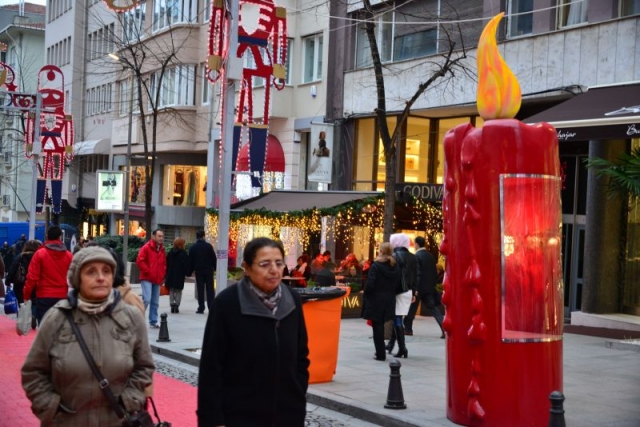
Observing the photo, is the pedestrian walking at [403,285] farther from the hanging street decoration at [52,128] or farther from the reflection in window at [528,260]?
the hanging street decoration at [52,128]

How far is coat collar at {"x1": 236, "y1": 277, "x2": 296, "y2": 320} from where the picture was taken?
519cm

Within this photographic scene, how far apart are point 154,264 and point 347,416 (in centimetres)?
870

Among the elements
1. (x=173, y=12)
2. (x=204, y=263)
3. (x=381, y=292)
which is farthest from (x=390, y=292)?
(x=173, y=12)

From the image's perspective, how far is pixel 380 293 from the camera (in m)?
13.9

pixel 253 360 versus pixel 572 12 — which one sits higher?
pixel 572 12

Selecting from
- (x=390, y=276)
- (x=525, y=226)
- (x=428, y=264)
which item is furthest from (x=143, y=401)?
(x=428, y=264)

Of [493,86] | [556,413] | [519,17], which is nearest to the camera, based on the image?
[556,413]

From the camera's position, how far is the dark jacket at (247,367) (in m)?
5.12

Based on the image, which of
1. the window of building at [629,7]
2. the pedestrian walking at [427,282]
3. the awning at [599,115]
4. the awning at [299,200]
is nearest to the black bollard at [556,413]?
the awning at [599,115]

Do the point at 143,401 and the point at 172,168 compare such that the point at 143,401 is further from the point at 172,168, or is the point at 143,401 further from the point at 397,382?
the point at 172,168

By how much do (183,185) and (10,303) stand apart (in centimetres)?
2359

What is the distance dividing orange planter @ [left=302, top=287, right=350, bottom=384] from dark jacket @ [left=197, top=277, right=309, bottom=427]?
6.75 m

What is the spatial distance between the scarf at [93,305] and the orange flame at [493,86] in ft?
18.0

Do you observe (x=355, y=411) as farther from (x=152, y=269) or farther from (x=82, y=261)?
(x=152, y=269)
